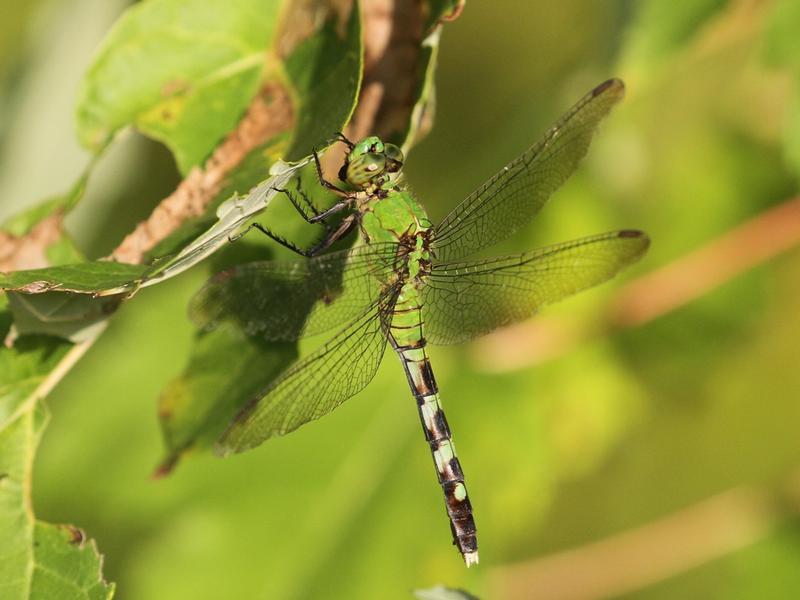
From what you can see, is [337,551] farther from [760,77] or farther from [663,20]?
[760,77]

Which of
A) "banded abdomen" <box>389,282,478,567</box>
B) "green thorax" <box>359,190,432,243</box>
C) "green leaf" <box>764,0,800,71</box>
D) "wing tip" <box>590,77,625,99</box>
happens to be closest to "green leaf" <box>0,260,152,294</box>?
"green thorax" <box>359,190,432,243</box>

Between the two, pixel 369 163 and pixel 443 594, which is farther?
pixel 369 163

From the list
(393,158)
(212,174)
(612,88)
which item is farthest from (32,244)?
(612,88)

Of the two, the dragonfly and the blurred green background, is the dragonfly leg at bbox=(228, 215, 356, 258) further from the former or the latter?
the blurred green background

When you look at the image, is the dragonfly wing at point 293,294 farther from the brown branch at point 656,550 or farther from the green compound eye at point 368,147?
the brown branch at point 656,550

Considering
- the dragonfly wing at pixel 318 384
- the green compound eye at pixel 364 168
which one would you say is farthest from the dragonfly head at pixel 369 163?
the dragonfly wing at pixel 318 384

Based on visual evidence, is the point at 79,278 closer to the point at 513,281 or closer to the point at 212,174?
the point at 212,174
